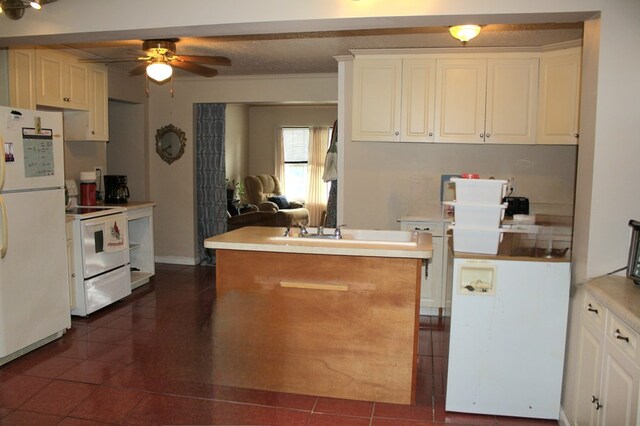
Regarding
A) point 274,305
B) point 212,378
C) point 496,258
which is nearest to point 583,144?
point 496,258

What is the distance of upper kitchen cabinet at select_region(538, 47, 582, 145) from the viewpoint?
4.10 metres

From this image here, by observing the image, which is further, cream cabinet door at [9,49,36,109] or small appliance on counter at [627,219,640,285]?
cream cabinet door at [9,49,36,109]

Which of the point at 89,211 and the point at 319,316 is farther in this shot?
the point at 89,211

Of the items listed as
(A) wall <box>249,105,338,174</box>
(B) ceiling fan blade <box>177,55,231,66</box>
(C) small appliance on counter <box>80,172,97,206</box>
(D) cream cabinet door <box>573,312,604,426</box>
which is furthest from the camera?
(A) wall <box>249,105,338,174</box>

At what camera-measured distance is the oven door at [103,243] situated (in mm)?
4379

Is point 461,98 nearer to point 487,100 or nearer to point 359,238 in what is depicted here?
point 487,100

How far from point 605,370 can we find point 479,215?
939mm

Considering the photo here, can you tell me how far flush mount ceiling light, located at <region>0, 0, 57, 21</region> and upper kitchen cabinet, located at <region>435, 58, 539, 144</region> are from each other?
10.1ft

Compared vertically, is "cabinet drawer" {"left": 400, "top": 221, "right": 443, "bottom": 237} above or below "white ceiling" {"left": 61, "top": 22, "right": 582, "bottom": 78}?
below

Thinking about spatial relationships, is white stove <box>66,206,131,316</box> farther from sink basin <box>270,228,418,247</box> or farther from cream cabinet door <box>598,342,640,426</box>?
cream cabinet door <box>598,342,640,426</box>

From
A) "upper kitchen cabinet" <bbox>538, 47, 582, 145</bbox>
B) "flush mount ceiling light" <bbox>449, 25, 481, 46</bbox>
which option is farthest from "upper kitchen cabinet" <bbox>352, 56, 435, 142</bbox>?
"flush mount ceiling light" <bbox>449, 25, 481, 46</bbox>

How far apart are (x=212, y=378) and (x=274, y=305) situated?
66 centimetres

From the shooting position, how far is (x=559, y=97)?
13.8ft

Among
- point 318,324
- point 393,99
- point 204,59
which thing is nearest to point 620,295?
point 318,324
